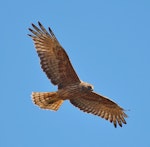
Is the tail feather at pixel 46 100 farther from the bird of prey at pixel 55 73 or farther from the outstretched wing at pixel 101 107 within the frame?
the outstretched wing at pixel 101 107

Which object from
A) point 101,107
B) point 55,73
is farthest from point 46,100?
point 101,107

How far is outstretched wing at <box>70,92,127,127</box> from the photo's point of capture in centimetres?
2370

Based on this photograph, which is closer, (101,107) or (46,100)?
(46,100)

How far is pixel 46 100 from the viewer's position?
906 inches

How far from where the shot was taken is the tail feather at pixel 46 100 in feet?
75.0

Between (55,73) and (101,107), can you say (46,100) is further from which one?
(101,107)

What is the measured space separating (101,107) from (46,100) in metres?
2.10

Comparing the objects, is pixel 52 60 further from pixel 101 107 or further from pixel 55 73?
pixel 101 107

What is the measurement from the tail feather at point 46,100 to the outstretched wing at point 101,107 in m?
0.69

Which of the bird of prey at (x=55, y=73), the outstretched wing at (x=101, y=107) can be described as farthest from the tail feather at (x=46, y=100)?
the outstretched wing at (x=101, y=107)

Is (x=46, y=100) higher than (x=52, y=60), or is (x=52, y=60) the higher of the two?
(x=52, y=60)

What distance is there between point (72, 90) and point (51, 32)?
1923mm

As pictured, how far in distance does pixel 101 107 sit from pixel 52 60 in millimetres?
2548

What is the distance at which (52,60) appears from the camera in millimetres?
22797
